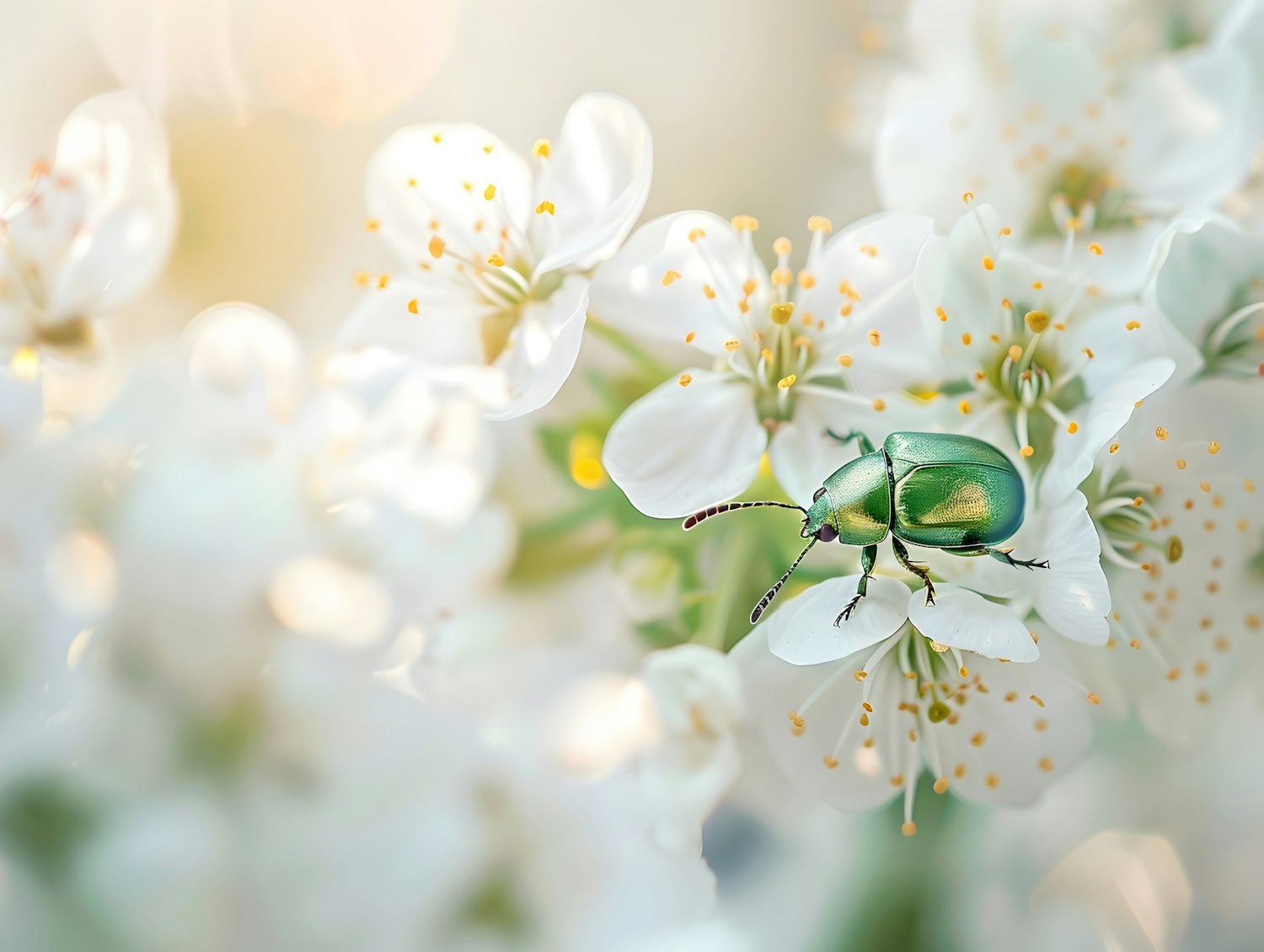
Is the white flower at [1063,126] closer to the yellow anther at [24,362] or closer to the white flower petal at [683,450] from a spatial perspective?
the white flower petal at [683,450]

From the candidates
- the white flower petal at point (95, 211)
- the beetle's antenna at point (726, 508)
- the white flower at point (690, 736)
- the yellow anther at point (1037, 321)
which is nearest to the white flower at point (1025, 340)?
the yellow anther at point (1037, 321)

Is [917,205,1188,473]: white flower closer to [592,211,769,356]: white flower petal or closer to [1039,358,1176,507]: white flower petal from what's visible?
[1039,358,1176,507]: white flower petal

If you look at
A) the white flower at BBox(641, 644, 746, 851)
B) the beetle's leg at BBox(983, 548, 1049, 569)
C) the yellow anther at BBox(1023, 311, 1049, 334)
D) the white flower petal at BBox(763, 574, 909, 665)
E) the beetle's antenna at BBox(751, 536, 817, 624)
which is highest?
the yellow anther at BBox(1023, 311, 1049, 334)

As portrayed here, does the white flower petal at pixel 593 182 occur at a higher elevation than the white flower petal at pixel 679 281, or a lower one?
higher

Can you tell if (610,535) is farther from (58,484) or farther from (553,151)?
(58,484)

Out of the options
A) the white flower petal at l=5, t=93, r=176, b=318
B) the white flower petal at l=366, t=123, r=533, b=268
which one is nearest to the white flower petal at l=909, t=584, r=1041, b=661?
the white flower petal at l=366, t=123, r=533, b=268

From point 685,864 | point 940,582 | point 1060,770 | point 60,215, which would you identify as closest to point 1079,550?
point 940,582

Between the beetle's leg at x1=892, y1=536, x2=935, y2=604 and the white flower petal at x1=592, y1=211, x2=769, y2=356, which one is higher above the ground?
the white flower petal at x1=592, y1=211, x2=769, y2=356
